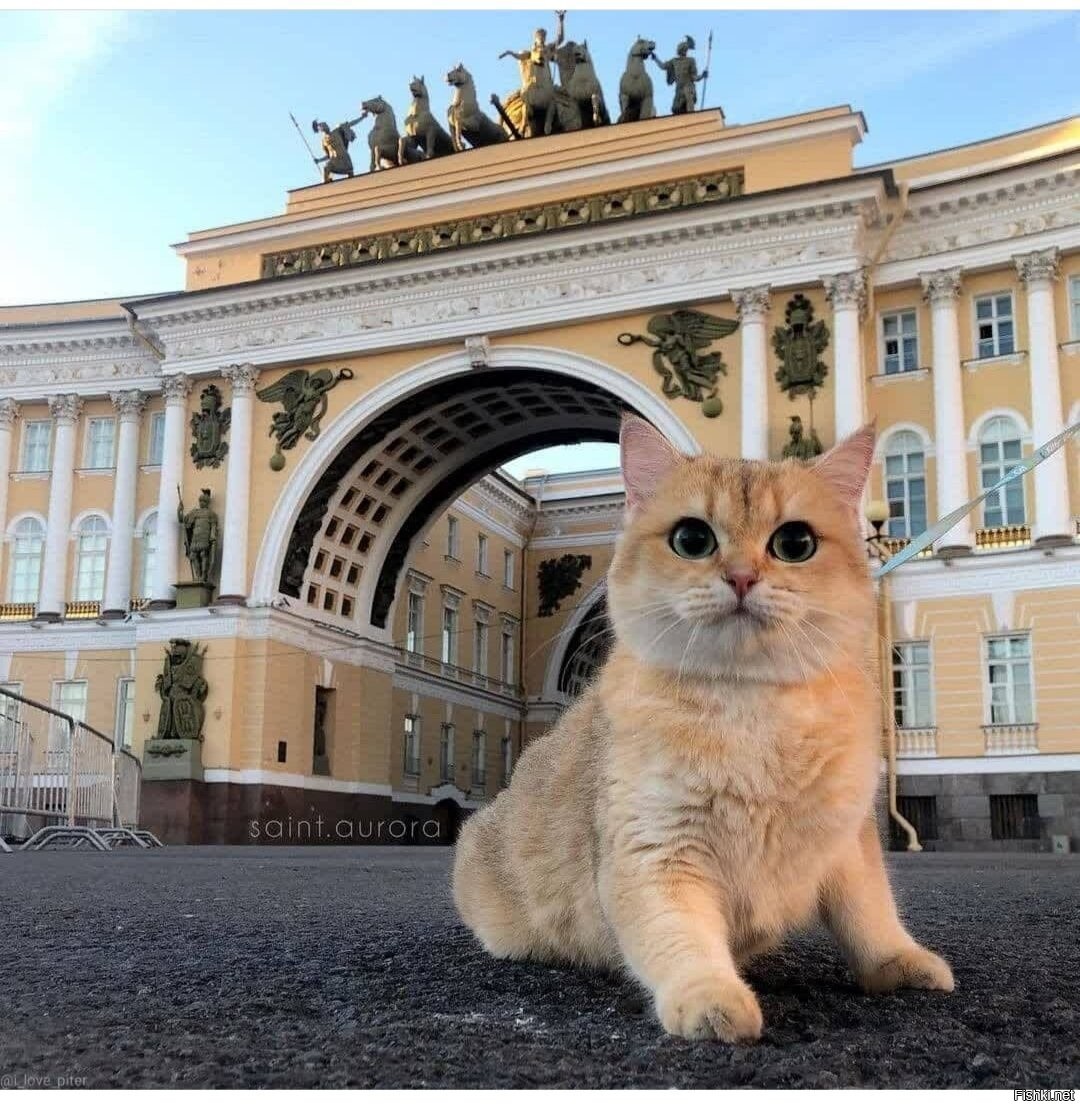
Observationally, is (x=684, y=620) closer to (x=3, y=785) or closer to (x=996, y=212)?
(x=3, y=785)

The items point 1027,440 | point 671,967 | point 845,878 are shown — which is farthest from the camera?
point 1027,440

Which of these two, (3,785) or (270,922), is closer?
(270,922)

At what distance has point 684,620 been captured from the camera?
2.09 metres

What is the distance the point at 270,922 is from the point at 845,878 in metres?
2.27

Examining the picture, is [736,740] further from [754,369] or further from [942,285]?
[942,285]

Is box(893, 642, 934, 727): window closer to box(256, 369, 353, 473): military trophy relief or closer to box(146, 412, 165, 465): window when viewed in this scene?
box(256, 369, 353, 473): military trophy relief

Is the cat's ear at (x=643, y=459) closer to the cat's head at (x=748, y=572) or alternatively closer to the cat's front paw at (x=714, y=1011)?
the cat's head at (x=748, y=572)

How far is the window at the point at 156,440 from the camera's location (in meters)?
30.8

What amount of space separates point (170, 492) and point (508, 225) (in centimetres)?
988

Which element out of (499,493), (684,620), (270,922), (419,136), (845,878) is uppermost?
(419,136)

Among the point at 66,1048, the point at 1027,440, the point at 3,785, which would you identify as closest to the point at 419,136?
the point at 1027,440

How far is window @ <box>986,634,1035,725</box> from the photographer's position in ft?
73.3

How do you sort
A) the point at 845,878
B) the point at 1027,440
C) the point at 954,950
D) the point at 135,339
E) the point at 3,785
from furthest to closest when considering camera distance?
the point at 135,339 → the point at 1027,440 → the point at 3,785 → the point at 954,950 → the point at 845,878

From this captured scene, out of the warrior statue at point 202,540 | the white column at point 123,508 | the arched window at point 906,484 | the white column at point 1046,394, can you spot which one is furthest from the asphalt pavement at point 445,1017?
the white column at point 123,508
